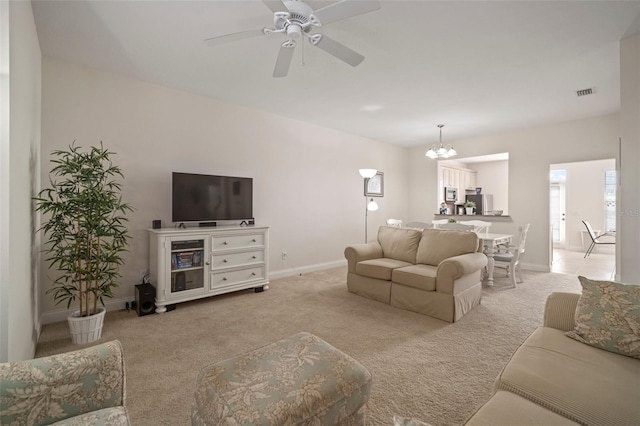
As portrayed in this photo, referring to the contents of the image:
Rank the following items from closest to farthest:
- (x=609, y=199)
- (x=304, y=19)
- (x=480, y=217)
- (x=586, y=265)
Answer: (x=304, y=19) < (x=586, y=265) < (x=480, y=217) < (x=609, y=199)

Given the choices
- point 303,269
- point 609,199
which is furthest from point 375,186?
point 609,199

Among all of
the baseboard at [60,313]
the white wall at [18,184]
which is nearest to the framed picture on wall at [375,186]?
the baseboard at [60,313]

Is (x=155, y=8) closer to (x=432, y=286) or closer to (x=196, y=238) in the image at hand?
(x=196, y=238)

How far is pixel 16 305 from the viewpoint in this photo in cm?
166

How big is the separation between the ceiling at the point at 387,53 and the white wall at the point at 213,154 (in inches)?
8.7

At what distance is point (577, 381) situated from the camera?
1156mm

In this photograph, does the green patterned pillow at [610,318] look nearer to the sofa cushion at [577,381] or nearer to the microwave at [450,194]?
the sofa cushion at [577,381]

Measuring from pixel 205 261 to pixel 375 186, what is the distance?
4.08m

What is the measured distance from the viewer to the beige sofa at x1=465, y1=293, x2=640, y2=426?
0.98 m

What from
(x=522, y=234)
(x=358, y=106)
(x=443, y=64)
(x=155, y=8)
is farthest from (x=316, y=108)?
(x=522, y=234)

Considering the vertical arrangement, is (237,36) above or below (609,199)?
above

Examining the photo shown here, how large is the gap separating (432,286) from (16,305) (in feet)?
10.7

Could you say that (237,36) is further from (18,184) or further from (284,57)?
(18,184)

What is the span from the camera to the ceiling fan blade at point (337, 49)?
6.91ft
